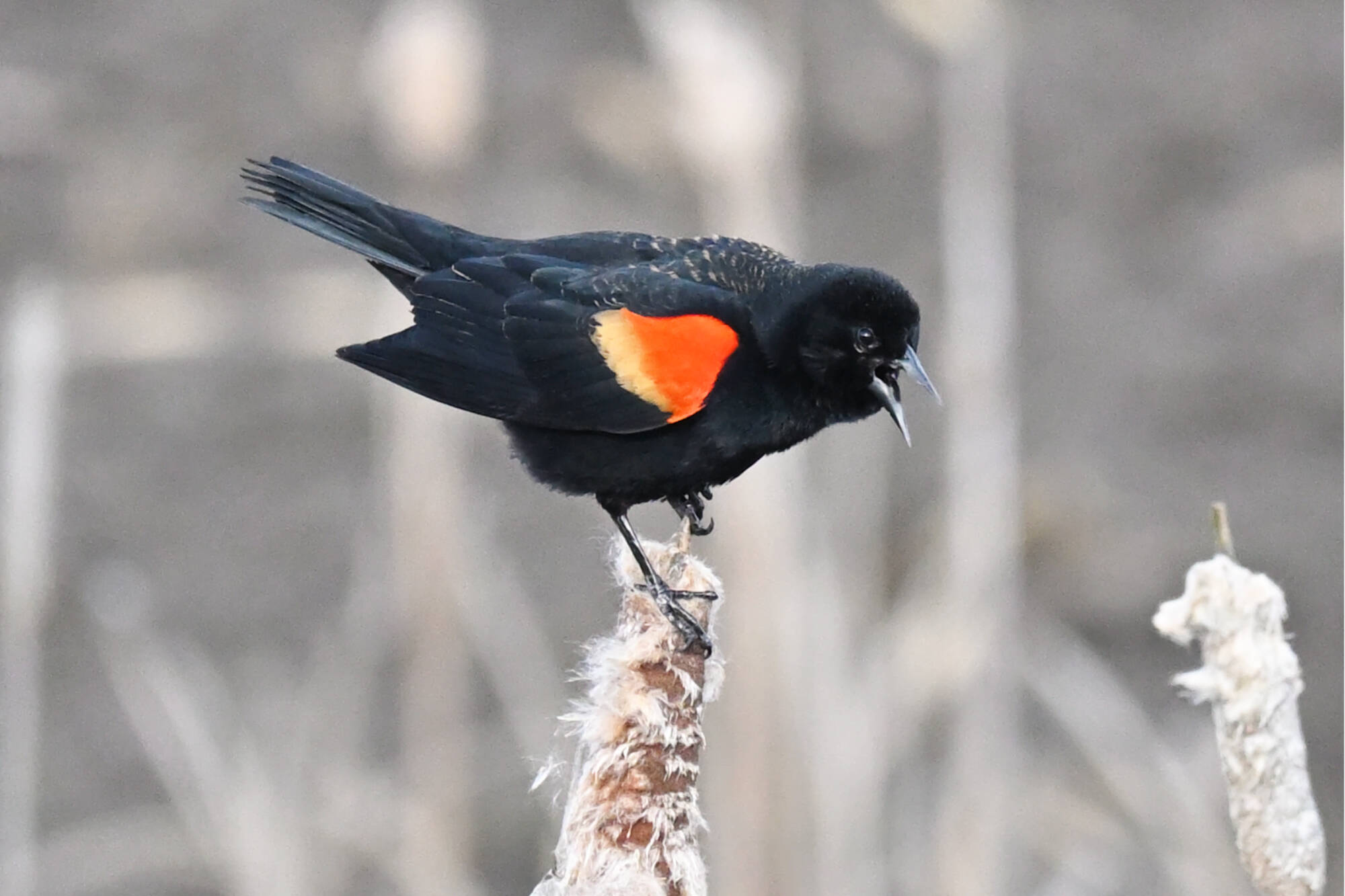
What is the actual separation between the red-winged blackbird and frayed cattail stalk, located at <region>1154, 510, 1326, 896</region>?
783 mm

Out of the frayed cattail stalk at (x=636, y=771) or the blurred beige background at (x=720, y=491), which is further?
the blurred beige background at (x=720, y=491)

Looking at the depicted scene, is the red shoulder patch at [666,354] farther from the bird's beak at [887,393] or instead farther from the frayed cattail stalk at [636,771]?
the frayed cattail stalk at [636,771]

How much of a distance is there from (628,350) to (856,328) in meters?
0.34

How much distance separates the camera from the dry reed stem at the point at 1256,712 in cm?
131

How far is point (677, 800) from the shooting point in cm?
153

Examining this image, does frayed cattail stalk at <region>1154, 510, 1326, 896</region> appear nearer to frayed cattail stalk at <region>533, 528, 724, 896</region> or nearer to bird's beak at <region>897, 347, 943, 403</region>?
frayed cattail stalk at <region>533, 528, 724, 896</region>

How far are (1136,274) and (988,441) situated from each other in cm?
277

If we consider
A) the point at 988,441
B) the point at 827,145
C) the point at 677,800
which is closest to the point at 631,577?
the point at 677,800

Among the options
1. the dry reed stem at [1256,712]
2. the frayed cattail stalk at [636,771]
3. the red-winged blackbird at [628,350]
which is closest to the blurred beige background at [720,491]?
the frayed cattail stalk at [636,771]

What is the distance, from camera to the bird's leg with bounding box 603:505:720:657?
186 centimetres

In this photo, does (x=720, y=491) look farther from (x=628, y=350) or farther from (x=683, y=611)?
(x=683, y=611)

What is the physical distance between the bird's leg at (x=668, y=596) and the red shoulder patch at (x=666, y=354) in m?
0.19

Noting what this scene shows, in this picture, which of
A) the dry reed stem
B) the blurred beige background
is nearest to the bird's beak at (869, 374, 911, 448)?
the blurred beige background

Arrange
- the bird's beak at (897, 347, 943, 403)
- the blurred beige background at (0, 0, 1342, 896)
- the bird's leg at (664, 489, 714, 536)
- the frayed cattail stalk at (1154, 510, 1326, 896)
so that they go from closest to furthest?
the frayed cattail stalk at (1154, 510, 1326, 896), the bird's beak at (897, 347, 943, 403), the bird's leg at (664, 489, 714, 536), the blurred beige background at (0, 0, 1342, 896)
